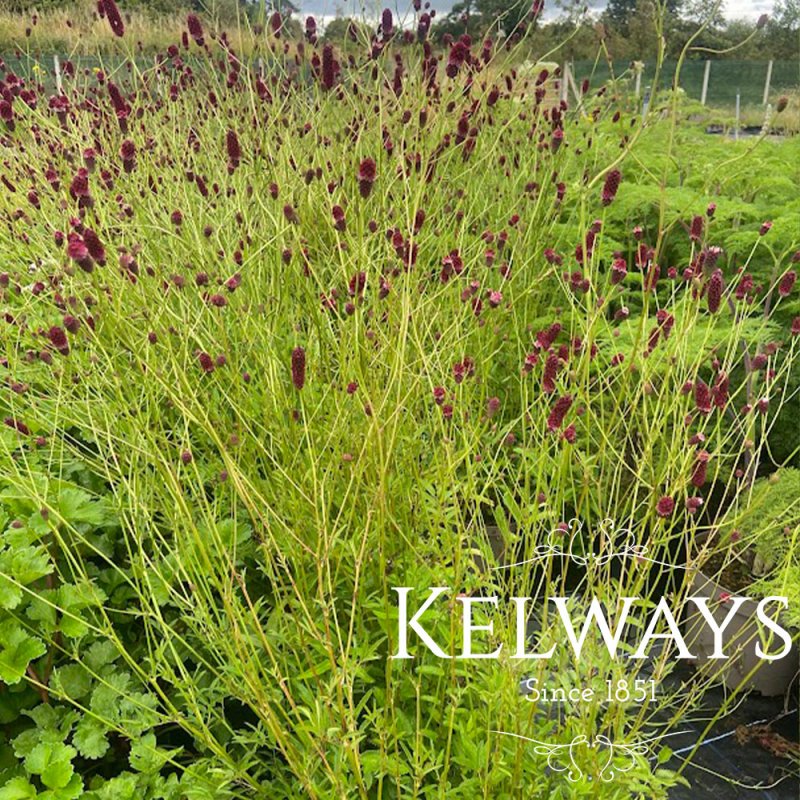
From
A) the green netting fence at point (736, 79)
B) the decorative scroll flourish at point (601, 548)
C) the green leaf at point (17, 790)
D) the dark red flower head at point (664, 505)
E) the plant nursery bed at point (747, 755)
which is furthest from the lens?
the green netting fence at point (736, 79)

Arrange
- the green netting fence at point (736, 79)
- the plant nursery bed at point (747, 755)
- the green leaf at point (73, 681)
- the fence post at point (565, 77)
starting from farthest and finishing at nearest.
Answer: the green netting fence at point (736, 79)
the fence post at point (565, 77)
the plant nursery bed at point (747, 755)
the green leaf at point (73, 681)

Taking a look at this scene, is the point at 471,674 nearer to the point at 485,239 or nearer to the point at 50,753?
the point at 50,753

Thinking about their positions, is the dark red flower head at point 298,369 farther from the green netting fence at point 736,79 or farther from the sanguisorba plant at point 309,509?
the green netting fence at point 736,79

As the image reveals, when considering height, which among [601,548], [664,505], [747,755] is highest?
[664,505]

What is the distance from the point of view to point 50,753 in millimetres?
1571

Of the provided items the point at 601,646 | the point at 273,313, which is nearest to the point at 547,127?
the point at 273,313

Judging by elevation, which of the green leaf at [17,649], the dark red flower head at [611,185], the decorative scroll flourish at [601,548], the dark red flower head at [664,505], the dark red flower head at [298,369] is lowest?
the green leaf at [17,649]

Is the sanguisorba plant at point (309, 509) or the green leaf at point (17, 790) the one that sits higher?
the sanguisorba plant at point (309, 509)

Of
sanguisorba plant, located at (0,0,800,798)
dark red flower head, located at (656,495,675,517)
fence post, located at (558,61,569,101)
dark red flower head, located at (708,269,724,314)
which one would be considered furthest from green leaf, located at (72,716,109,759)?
fence post, located at (558,61,569,101)

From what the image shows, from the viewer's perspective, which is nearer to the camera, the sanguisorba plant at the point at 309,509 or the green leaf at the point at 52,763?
the sanguisorba plant at the point at 309,509

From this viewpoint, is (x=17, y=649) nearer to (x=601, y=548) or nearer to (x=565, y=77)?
(x=601, y=548)

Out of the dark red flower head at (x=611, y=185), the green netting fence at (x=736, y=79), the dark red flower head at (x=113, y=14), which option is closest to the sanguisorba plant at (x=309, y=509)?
the dark red flower head at (x=611, y=185)

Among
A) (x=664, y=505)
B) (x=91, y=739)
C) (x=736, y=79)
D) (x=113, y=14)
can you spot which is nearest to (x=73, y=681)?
(x=91, y=739)

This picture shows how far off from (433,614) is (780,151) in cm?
415
